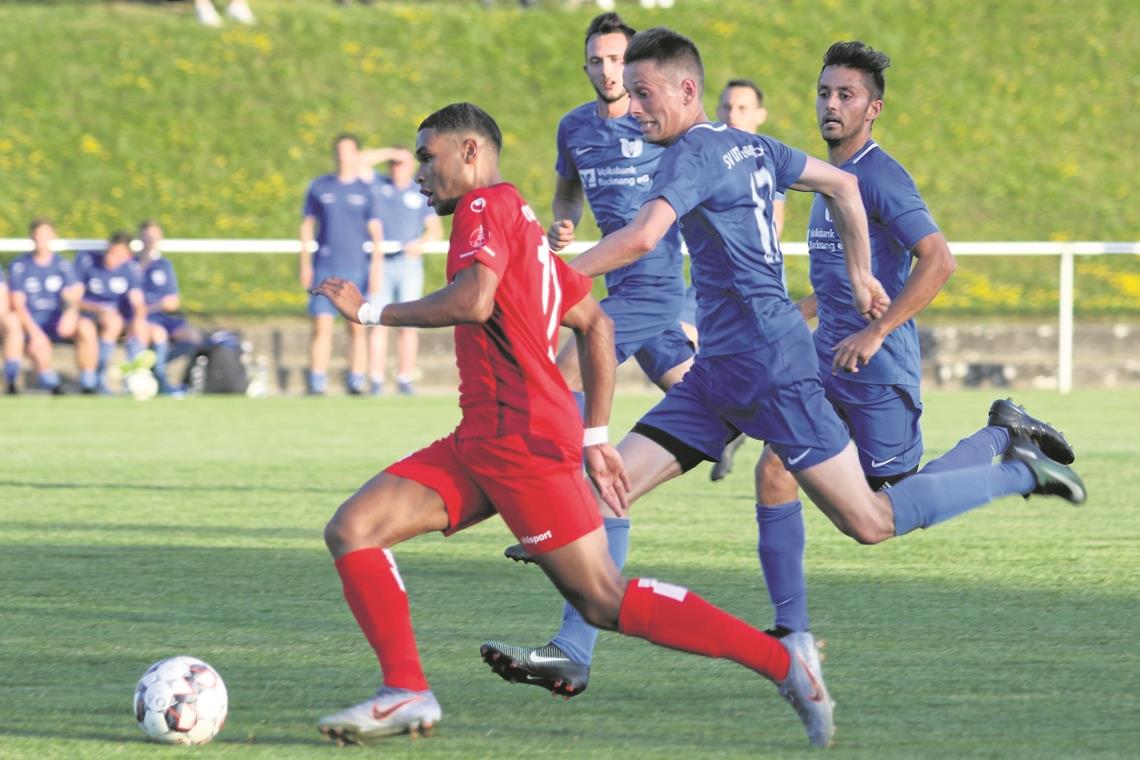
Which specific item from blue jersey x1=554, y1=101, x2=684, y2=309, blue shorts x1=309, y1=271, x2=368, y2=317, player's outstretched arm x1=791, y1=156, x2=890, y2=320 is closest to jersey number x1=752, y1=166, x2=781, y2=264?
player's outstretched arm x1=791, y1=156, x2=890, y2=320

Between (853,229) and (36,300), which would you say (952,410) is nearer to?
(36,300)

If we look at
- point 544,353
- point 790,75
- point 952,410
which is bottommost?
point 952,410

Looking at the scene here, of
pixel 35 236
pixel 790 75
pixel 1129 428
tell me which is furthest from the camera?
pixel 790 75

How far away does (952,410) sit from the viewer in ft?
57.0

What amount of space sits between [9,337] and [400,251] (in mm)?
3922

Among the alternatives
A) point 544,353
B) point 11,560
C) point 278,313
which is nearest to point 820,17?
point 278,313

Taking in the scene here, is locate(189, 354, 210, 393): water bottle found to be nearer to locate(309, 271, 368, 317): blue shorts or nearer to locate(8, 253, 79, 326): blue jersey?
locate(309, 271, 368, 317): blue shorts

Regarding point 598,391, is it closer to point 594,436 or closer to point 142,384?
point 594,436

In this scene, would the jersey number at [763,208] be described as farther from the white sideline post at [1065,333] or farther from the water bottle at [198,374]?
the white sideline post at [1065,333]

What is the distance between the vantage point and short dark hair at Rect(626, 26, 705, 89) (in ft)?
18.5

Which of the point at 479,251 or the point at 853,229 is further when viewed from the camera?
the point at 853,229

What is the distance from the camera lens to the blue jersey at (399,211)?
19344mm

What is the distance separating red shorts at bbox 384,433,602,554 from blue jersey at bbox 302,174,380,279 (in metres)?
13.9

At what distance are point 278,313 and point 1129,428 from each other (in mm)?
11094
